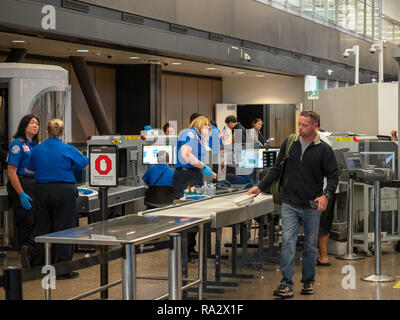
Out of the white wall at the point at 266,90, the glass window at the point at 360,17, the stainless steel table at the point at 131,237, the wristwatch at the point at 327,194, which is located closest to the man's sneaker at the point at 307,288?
the wristwatch at the point at 327,194

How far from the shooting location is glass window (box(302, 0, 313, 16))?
21.0m

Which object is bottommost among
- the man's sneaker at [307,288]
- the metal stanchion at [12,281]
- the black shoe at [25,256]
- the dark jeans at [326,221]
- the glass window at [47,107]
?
the man's sneaker at [307,288]

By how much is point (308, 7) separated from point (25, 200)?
601 inches

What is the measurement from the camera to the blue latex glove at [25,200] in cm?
758

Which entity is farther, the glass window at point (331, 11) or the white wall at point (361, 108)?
the glass window at point (331, 11)

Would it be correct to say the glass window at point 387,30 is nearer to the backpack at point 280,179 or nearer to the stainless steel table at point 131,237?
the backpack at point 280,179

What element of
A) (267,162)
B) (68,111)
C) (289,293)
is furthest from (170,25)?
(289,293)

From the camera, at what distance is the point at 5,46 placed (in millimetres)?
12945

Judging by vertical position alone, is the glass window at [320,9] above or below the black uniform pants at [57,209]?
above

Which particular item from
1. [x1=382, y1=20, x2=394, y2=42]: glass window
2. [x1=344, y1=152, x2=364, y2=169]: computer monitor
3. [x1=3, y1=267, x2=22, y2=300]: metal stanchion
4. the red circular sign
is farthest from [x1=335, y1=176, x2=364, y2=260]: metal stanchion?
[x1=382, y1=20, x2=394, y2=42]: glass window

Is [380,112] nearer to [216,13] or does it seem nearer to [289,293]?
[216,13]

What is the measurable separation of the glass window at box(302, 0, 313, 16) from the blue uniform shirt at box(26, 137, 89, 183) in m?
15.1

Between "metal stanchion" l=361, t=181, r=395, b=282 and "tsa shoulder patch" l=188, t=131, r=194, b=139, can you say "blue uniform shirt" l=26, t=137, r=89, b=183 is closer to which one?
"tsa shoulder patch" l=188, t=131, r=194, b=139
